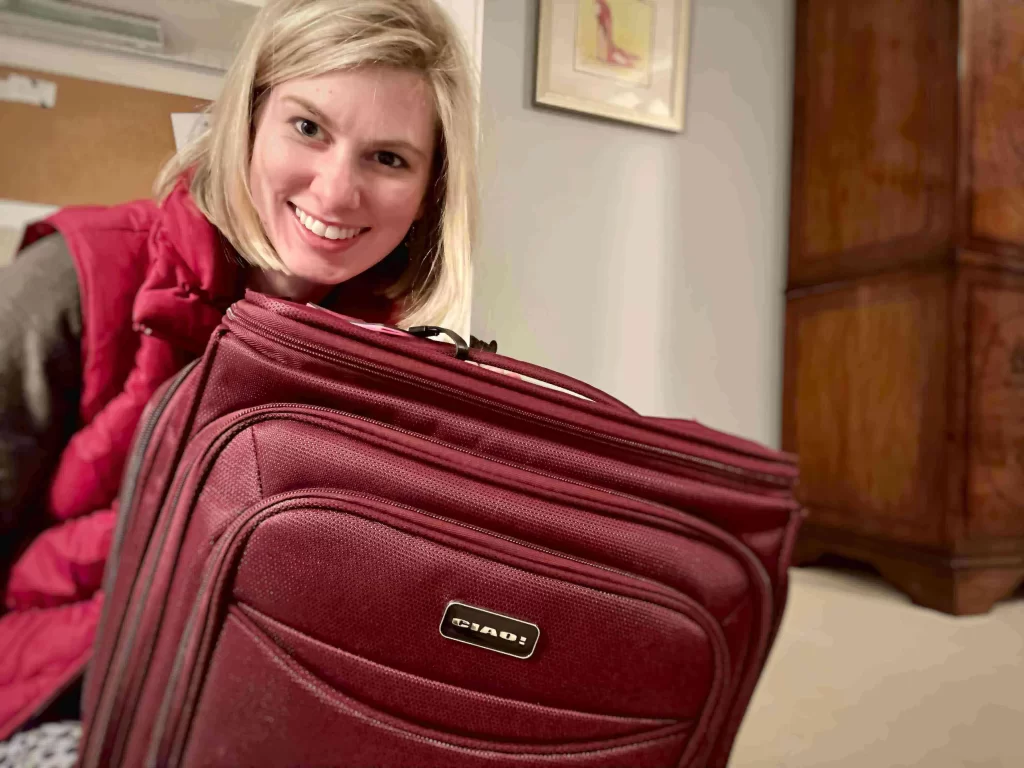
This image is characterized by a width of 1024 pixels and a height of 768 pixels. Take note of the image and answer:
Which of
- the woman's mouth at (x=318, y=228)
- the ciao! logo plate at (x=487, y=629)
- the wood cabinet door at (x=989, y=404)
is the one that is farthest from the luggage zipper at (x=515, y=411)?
the wood cabinet door at (x=989, y=404)

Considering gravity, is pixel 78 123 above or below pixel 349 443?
above

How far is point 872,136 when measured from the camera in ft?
4.20

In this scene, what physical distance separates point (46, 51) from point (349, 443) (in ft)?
2.68

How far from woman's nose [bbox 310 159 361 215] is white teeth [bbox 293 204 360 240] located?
2 cm

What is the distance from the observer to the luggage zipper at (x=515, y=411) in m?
0.34

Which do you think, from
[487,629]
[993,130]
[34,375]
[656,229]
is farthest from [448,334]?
[993,130]

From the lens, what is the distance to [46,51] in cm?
78

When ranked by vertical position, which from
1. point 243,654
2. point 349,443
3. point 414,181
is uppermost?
point 414,181

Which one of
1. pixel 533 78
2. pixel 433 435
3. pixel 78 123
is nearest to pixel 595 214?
pixel 533 78

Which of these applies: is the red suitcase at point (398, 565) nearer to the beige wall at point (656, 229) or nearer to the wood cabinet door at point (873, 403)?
the beige wall at point (656, 229)

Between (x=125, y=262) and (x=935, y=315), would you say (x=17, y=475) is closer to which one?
(x=125, y=262)

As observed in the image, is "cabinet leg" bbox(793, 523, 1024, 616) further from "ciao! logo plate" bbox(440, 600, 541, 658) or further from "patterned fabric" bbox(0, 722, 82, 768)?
"patterned fabric" bbox(0, 722, 82, 768)

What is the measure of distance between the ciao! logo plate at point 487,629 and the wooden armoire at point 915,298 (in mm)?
1090

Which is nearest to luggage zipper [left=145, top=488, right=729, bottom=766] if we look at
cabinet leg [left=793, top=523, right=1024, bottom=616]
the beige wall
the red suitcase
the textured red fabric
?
the red suitcase
